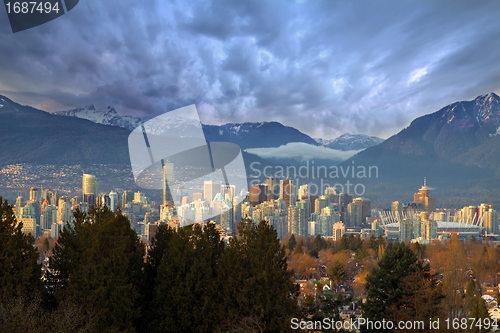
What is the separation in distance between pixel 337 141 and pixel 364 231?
1836 inches

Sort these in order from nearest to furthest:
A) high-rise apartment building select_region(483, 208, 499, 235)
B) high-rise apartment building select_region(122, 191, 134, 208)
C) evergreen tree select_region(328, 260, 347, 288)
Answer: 1. evergreen tree select_region(328, 260, 347, 288)
2. high-rise apartment building select_region(122, 191, 134, 208)
3. high-rise apartment building select_region(483, 208, 499, 235)

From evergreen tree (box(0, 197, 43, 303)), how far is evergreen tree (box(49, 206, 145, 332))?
0.38m

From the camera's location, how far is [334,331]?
6.35 meters

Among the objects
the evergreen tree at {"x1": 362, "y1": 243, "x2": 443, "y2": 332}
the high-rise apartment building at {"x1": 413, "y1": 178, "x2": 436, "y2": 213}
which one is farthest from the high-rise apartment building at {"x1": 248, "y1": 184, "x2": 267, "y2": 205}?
the evergreen tree at {"x1": 362, "y1": 243, "x2": 443, "y2": 332}

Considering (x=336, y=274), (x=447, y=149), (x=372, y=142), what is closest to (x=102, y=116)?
(x=336, y=274)

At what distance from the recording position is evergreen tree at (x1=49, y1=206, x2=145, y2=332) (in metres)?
4.93

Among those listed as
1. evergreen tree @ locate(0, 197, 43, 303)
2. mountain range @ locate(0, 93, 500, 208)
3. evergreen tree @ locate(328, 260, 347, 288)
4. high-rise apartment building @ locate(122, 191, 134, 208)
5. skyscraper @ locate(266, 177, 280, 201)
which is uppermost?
mountain range @ locate(0, 93, 500, 208)

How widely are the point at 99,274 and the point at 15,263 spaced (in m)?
1.18

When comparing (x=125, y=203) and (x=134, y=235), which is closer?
(x=134, y=235)

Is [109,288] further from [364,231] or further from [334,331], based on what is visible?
[364,231]

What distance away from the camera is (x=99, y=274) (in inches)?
198

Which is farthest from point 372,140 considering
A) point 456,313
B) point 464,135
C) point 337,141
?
point 456,313

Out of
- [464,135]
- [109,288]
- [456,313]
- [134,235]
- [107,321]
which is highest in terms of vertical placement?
[464,135]

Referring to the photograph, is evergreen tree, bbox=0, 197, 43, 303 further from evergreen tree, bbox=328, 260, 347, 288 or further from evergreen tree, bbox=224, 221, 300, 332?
evergreen tree, bbox=328, 260, 347, 288
